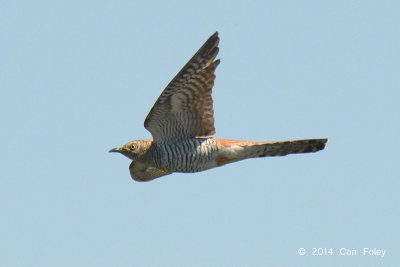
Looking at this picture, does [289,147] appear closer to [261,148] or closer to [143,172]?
[261,148]

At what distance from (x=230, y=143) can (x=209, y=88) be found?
97 cm

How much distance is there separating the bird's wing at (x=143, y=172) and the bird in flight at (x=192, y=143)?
3.17ft

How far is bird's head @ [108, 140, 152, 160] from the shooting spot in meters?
15.4

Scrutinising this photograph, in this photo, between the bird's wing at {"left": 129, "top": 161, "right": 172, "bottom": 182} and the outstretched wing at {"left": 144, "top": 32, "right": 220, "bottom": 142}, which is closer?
the outstretched wing at {"left": 144, "top": 32, "right": 220, "bottom": 142}

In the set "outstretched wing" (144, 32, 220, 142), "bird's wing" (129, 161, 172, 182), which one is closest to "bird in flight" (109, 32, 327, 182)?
"outstretched wing" (144, 32, 220, 142)

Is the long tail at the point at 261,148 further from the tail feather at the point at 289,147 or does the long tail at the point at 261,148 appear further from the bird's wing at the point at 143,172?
the bird's wing at the point at 143,172

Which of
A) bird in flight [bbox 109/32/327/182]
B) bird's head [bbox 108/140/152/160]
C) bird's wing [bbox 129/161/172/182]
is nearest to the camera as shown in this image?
bird in flight [bbox 109/32/327/182]

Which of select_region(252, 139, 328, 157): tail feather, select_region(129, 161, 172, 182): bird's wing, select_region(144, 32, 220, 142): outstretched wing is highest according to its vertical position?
select_region(144, 32, 220, 142): outstretched wing

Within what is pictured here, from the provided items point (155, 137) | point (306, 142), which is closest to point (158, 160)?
point (155, 137)

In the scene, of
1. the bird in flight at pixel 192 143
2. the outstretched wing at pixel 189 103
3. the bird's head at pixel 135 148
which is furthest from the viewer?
the bird's head at pixel 135 148

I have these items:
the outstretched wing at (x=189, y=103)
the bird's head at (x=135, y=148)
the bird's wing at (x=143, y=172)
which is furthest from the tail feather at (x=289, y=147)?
the bird's wing at (x=143, y=172)

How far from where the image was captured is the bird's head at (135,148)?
1541cm

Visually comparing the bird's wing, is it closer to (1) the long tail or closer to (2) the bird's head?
(2) the bird's head

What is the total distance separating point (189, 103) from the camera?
15086 millimetres
